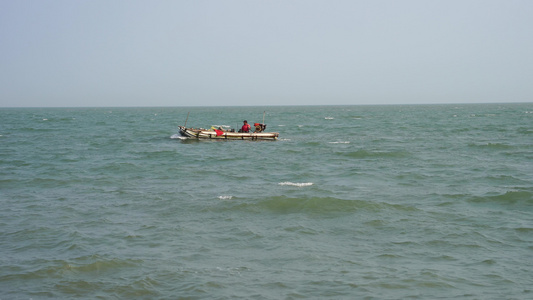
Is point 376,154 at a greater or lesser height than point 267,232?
greater

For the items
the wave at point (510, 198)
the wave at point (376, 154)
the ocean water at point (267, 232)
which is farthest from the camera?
the wave at point (376, 154)

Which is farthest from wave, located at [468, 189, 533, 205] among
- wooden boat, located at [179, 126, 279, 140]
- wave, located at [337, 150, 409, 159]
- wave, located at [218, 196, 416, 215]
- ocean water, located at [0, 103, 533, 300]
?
wooden boat, located at [179, 126, 279, 140]

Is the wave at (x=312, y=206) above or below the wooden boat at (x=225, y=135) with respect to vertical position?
below

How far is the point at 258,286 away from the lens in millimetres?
8883

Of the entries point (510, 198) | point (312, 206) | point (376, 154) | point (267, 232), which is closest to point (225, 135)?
point (376, 154)

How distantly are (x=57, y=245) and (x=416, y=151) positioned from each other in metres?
25.6

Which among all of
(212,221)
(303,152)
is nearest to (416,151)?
(303,152)

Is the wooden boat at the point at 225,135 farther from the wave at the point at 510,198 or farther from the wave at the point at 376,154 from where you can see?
the wave at the point at 510,198

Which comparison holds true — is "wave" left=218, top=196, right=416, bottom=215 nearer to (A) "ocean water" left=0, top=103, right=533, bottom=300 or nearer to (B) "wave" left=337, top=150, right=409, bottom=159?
(A) "ocean water" left=0, top=103, right=533, bottom=300

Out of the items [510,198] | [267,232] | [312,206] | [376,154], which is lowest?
[267,232]

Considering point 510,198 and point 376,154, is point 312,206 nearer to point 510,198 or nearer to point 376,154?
point 510,198

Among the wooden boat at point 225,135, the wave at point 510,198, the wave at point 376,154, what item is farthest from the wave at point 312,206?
the wooden boat at point 225,135

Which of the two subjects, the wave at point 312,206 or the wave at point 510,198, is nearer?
the wave at point 312,206

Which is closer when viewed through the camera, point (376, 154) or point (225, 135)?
point (376, 154)
